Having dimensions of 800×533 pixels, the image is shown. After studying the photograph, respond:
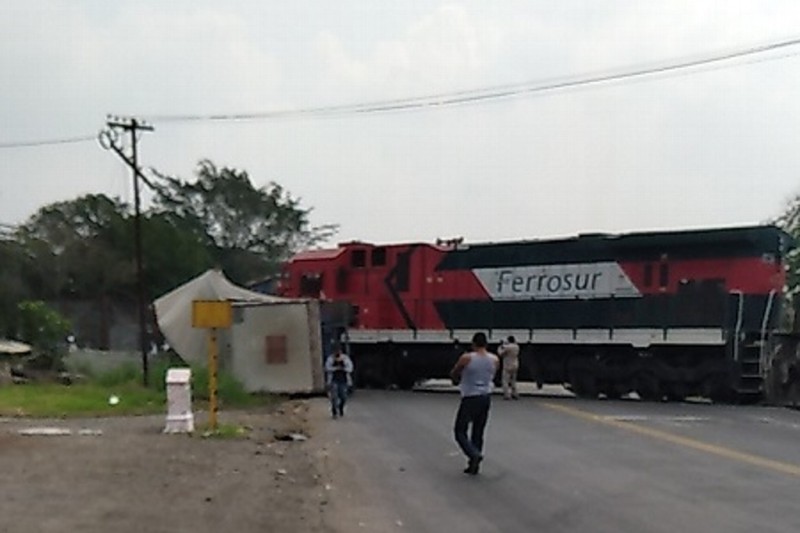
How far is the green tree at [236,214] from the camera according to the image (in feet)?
284

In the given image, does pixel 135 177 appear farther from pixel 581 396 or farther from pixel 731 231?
pixel 731 231

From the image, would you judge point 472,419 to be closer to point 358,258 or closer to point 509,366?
point 509,366

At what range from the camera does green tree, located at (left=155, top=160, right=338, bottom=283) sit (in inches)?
3410

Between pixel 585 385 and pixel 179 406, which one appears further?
pixel 585 385

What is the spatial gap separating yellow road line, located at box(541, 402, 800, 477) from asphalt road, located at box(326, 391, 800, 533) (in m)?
0.02

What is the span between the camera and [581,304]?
36.8 meters

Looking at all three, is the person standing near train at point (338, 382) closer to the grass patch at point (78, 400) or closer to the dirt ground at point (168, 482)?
the dirt ground at point (168, 482)

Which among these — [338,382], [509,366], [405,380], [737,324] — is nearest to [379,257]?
[405,380]

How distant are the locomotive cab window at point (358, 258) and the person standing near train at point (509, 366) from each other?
733cm

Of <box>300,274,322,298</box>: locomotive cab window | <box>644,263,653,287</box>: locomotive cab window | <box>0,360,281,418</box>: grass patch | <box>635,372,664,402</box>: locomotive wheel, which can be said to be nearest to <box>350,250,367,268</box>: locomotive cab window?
<box>300,274,322,298</box>: locomotive cab window

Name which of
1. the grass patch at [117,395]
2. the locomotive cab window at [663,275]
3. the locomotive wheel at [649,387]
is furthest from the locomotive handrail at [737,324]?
the grass patch at [117,395]

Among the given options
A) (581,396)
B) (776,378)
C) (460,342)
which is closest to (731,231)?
(776,378)

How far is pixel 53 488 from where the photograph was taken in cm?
1495

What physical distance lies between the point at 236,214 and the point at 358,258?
46.5 metres
